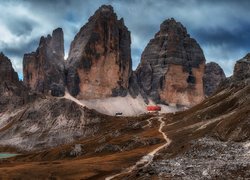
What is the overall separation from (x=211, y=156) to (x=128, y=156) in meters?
40.2

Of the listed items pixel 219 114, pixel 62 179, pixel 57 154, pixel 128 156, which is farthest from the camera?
pixel 57 154

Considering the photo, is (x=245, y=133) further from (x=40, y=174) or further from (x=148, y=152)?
(x=40, y=174)

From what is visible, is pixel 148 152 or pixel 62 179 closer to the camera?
pixel 62 179

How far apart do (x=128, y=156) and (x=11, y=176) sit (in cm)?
3144

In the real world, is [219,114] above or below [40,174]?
above

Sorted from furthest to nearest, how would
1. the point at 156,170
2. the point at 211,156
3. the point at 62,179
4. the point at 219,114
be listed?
1. the point at 219,114
2. the point at 62,179
3. the point at 211,156
4. the point at 156,170

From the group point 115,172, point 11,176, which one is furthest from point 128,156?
point 11,176

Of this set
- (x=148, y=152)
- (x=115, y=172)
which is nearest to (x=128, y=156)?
(x=148, y=152)

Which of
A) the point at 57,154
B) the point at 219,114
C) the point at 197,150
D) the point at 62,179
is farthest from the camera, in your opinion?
the point at 57,154

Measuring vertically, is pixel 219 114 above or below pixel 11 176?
above

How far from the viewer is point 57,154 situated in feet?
554

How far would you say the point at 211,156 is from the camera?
8356 centimetres

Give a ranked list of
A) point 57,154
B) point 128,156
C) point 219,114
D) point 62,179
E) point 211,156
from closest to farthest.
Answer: point 211,156, point 62,179, point 128,156, point 219,114, point 57,154

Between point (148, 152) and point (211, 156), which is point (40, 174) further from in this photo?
point (211, 156)
